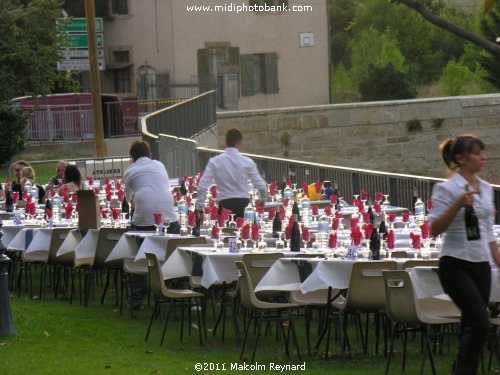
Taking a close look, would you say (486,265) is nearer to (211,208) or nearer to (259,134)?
(211,208)

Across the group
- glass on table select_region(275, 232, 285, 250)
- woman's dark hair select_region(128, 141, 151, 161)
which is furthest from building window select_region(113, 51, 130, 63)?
glass on table select_region(275, 232, 285, 250)

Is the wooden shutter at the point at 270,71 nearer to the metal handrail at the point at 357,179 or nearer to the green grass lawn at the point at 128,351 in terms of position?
the metal handrail at the point at 357,179

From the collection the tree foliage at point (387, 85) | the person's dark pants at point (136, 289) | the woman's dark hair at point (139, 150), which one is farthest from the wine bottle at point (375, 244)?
the tree foliage at point (387, 85)

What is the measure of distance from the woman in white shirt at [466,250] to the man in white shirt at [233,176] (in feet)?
23.7

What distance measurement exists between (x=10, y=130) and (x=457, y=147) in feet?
103

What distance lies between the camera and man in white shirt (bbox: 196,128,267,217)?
55.6 feet

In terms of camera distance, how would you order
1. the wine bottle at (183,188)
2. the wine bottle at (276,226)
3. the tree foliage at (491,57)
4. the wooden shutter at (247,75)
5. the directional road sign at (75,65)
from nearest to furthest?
1. the wine bottle at (276,226)
2. the wine bottle at (183,188)
3. the directional road sign at (75,65)
4. the wooden shutter at (247,75)
5. the tree foliage at (491,57)

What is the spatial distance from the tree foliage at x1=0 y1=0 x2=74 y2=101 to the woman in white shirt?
34.1 m

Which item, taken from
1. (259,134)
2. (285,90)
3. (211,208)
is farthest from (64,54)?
(211,208)

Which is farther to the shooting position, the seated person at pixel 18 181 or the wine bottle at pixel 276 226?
the seated person at pixel 18 181

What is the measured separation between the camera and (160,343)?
1322cm

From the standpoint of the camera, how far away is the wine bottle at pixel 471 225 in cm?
958

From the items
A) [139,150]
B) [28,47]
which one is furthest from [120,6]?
[139,150]

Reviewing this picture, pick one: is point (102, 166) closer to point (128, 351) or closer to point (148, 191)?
point (148, 191)
